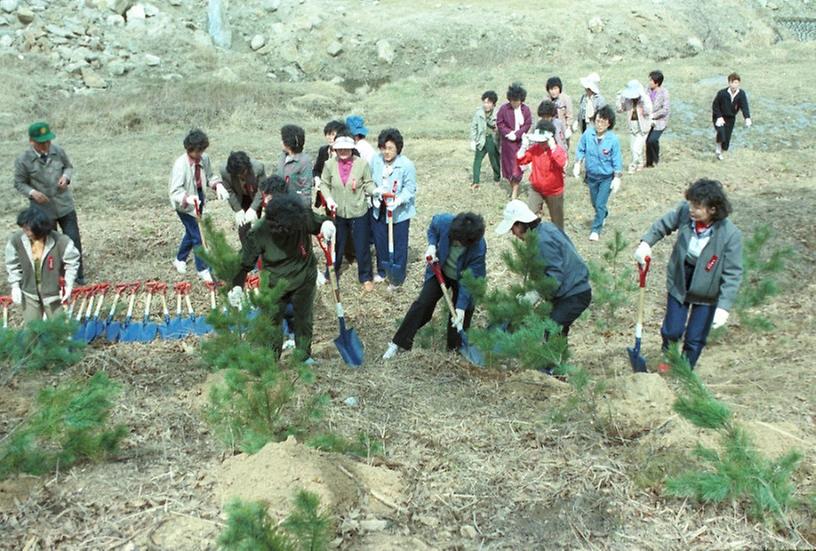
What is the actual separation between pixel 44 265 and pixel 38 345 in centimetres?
172

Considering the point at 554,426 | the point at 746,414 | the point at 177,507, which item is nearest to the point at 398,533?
the point at 177,507

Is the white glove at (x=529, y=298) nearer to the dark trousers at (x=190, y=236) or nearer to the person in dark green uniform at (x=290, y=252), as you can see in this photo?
the person in dark green uniform at (x=290, y=252)

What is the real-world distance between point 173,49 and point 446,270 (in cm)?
2121

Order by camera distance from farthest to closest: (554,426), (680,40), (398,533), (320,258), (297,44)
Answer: (680,40), (297,44), (320,258), (554,426), (398,533)

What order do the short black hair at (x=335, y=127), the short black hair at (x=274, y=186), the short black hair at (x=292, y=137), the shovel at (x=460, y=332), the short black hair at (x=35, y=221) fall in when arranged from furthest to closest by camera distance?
the short black hair at (x=335, y=127), the short black hair at (x=292, y=137), the short black hair at (x=274, y=186), the short black hair at (x=35, y=221), the shovel at (x=460, y=332)

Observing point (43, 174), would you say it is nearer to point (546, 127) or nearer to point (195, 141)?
point (195, 141)

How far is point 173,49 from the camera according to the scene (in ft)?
82.0

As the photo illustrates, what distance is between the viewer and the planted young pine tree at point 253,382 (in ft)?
13.7

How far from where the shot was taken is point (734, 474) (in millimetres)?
3609

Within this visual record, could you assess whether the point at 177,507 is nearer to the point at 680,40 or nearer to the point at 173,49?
the point at 173,49

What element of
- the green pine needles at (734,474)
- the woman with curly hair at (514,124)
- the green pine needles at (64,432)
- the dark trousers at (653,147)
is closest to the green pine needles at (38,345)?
the green pine needles at (64,432)

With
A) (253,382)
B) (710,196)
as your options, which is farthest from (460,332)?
(253,382)

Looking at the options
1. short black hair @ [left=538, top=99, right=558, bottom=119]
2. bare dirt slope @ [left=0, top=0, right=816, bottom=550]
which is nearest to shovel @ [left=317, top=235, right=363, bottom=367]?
bare dirt slope @ [left=0, top=0, right=816, bottom=550]

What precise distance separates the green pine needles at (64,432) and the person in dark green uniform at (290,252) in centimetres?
154
